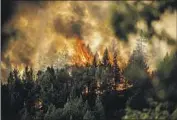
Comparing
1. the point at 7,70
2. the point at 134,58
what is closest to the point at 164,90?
the point at 134,58

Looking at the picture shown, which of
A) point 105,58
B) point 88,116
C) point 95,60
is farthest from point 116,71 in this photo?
point 88,116

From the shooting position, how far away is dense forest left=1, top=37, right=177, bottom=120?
8.69 meters

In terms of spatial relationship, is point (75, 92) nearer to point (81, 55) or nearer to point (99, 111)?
point (99, 111)

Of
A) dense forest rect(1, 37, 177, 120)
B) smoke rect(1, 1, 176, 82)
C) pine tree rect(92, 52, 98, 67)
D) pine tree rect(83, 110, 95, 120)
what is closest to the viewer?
smoke rect(1, 1, 176, 82)

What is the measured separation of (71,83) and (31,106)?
76 cm

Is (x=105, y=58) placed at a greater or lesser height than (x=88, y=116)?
greater

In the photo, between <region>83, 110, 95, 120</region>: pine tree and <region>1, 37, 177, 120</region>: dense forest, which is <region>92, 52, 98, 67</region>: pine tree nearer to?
<region>1, 37, 177, 120</region>: dense forest

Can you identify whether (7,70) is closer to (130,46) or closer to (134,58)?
(134,58)

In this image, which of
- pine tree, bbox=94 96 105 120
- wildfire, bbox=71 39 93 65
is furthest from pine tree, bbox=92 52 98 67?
pine tree, bbox=94 96 105 120

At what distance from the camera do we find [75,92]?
969 cm

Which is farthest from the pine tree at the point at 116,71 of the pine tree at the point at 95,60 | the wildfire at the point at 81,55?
the wildfire at the point at 81,55

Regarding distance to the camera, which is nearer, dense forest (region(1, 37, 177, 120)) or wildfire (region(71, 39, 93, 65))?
wildfire (region(71, 39, 93, 65))

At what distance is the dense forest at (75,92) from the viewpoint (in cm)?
869

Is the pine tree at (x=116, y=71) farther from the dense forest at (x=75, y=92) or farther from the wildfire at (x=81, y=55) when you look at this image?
the wildfire at (x=81, y=55)
